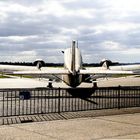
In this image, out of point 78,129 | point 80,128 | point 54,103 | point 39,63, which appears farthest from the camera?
point 39,63

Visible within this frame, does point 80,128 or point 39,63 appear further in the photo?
point 39,63

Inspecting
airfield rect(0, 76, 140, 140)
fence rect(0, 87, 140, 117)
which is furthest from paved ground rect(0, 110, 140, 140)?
fence rect(0, 87, 140, 117)

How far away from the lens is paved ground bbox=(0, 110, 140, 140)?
11738 millimetres

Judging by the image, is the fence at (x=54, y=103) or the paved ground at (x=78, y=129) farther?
the fence at (x=54, y=103)

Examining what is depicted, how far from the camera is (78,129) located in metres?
12.9

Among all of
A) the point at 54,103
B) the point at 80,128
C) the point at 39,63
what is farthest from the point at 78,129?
the point at 39,63

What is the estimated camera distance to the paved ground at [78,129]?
11.7 metres

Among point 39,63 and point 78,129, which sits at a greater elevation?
point 39,63

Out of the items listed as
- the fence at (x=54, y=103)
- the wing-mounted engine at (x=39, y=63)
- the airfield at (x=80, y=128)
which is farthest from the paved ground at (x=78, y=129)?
the wing-mounted engine at (x=39, y=63)

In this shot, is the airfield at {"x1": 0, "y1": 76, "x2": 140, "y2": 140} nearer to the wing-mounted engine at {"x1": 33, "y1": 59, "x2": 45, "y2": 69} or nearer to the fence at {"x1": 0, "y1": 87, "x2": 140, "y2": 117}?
the fence at {"x1": 0, "y1": 87, "x2": 140, "y2": 117}

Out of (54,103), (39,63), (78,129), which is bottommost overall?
(78,129)

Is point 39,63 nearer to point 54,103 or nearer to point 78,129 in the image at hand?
point 54,103

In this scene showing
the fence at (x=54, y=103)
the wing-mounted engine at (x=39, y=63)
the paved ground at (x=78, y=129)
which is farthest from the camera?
the wing-mounted engine at (x=39, y=63)

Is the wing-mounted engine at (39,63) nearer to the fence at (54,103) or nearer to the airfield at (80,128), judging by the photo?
the fence at (54,103)
